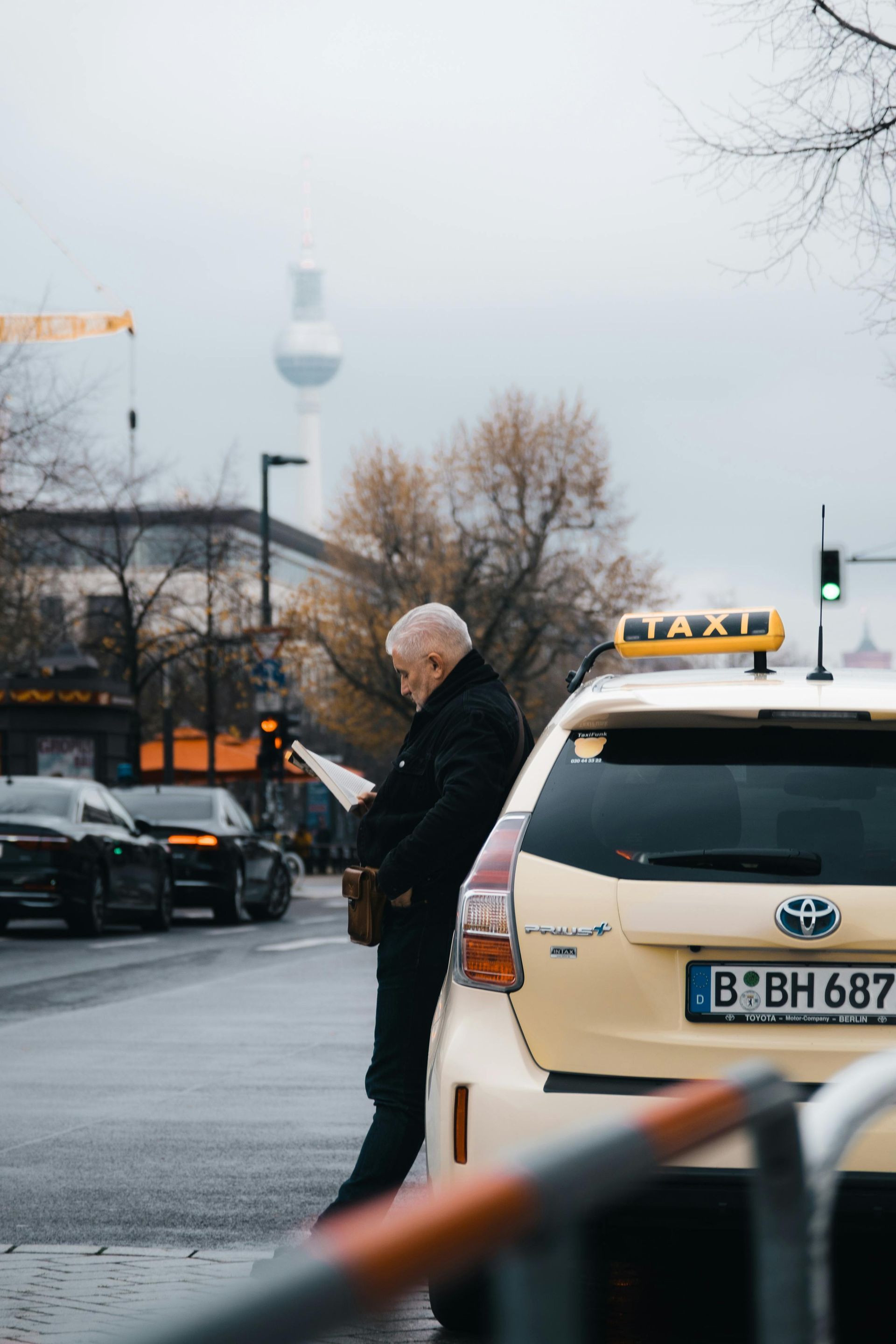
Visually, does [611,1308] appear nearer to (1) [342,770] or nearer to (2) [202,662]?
(1) [342,770]

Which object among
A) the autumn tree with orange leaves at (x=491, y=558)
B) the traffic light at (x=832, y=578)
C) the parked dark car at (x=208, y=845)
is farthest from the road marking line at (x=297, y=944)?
the autumn tree with orange leaves at (x=491, y=558)

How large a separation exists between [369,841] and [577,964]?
1.09m

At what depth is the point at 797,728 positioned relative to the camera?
450 cm

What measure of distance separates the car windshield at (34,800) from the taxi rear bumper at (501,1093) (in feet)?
50.8

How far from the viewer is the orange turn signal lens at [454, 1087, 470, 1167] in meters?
4.29

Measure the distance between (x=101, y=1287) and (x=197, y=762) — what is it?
38.4m

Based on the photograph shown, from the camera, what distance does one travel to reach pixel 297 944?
20.3 metres

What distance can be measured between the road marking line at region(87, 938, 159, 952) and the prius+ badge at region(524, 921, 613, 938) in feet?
46.9

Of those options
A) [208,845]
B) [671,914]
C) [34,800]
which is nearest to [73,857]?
[34,800]

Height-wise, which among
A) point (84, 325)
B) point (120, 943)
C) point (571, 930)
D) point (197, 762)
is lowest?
point (120, 943)

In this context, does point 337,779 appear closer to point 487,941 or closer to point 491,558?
point 487,941

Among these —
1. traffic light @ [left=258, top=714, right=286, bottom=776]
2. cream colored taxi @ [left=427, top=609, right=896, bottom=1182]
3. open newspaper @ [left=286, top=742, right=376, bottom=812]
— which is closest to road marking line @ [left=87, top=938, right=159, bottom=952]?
open newspaper @ [left=286, top=742, right=376, bottom=812]

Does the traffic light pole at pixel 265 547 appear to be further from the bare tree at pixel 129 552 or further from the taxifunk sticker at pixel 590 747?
the taxifunk sticker at pixel 590 747

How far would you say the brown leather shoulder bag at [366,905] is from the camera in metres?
5.15
